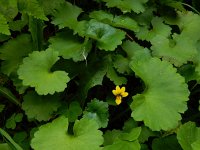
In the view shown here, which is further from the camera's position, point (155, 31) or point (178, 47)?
point (155, 31)

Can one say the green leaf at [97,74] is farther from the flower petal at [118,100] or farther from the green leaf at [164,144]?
the green leaf at [164,144]

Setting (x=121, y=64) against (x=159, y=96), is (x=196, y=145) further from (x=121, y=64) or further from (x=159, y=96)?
(x=121, y=64)

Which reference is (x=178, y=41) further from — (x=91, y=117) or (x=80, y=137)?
(x=80, y=137)

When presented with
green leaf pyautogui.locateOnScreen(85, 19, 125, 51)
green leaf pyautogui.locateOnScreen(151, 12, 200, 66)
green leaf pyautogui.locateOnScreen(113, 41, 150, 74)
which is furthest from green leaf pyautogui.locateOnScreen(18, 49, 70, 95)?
green leaf pyautogui.locateOnScreen(151, 12, 200, 66)

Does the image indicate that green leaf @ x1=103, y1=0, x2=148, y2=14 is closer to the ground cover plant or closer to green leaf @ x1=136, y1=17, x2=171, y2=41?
the ground cover plant

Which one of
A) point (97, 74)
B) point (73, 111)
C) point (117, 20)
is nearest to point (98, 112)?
point (73, 111)

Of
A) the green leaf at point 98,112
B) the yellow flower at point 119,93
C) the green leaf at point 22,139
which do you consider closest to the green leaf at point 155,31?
the yellow flower at point 119,93
